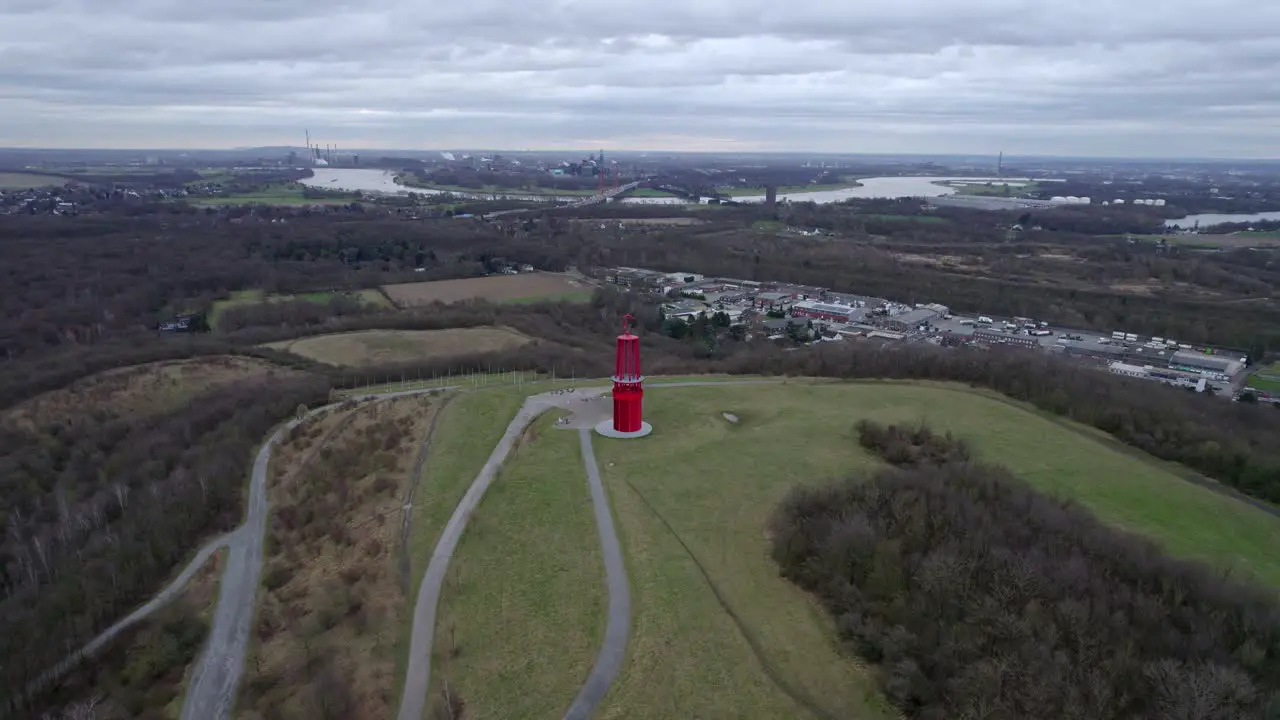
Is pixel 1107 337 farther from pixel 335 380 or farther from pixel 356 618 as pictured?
pixel 356 618

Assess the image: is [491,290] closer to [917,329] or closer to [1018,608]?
[917,329]

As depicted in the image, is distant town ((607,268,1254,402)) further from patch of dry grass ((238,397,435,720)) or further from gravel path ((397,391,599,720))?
patch of dry grass ((238,397,435,720))

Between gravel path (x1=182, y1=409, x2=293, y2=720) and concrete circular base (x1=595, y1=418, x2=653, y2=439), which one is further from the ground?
concrete circular base (x1=595, y1=418, x2=653, y2=439)

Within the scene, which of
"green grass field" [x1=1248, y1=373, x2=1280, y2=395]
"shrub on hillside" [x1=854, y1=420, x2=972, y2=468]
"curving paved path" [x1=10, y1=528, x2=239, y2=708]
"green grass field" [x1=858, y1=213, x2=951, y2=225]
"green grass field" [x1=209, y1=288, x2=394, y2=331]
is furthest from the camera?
"green grass field" [x1=858, y1=213, x2=951, y2=225]

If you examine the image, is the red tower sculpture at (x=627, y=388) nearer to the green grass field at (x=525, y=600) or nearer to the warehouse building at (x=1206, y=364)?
the green grass field at (x=525, y=600)

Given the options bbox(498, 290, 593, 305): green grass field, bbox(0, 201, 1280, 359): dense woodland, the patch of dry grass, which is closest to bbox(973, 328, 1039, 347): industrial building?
bbox(0, 201, 1280, 359): dense woodland

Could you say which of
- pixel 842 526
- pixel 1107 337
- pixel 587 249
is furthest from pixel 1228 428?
pixel 587 249

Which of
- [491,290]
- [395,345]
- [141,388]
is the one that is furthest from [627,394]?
[491,290]
